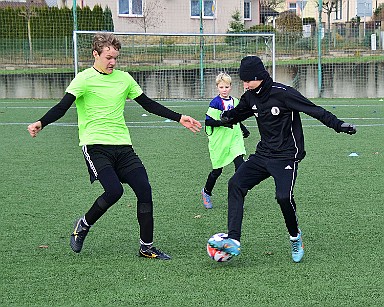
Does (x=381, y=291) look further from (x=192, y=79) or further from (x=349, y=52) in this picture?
(x=349, y=52)

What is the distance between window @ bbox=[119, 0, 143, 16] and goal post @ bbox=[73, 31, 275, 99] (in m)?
2.90

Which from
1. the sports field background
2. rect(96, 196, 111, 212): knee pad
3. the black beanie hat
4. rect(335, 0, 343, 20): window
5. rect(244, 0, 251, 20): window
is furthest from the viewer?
rect(335, 0, 343, 20): window

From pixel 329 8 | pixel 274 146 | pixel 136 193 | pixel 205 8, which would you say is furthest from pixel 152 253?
pixel 329 8

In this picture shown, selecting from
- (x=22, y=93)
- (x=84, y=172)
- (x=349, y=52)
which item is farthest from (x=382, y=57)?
(x=84, y=172)

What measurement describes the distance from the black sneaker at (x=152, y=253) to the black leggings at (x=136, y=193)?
2.5 inches

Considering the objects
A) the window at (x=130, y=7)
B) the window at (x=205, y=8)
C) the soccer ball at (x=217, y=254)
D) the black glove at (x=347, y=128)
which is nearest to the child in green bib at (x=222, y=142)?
the soccer ball at (x=217, y=254)

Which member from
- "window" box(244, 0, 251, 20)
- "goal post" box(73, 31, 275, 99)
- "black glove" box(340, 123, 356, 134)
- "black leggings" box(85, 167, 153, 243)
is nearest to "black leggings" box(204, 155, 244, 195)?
"black leggings" box(85, 167, 153, 243)

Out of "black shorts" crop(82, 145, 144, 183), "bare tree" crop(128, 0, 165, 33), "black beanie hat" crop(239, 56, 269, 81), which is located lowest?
"black shorts" crop(82, 145, 144, 183)

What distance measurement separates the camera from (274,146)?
6.21 meters

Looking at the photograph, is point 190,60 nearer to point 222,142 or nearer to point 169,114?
point 222,142

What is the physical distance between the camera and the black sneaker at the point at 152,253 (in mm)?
6250

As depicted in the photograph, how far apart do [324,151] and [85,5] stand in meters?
13.6

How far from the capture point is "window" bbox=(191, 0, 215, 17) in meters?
24.8

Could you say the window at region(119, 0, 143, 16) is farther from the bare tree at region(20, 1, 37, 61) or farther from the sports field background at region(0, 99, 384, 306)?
the sports field background at region(0, 99, 384, 306)
